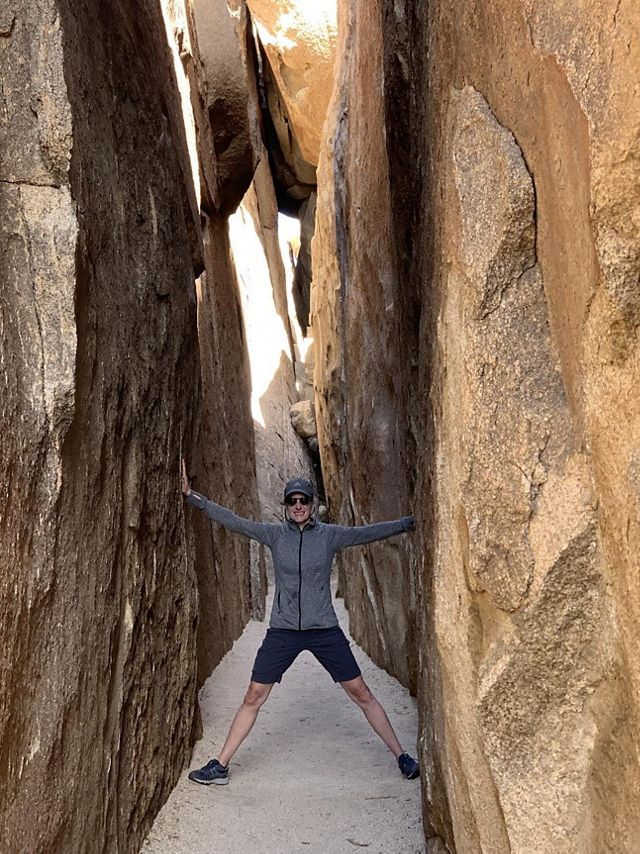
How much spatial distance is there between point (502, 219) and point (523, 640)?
1350mm

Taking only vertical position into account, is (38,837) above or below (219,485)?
below

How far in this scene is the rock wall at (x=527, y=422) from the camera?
2.12 metres

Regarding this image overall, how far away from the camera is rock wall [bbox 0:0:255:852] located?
10.1ft

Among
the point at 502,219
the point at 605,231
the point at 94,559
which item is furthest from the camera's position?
the point at 94,559

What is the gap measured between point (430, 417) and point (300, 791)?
7.99 feet

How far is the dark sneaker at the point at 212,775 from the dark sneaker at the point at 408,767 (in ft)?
3.29

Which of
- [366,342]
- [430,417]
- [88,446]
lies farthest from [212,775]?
[366,342]

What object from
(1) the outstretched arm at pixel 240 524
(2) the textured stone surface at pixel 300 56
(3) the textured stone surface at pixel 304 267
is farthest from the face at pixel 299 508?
(3) the textured stone surface at pixel 304 267

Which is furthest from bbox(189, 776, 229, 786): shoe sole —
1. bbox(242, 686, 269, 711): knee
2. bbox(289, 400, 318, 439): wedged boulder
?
bbox(289, 400, 318, 439): wedged boulder

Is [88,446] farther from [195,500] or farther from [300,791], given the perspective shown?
[300,791]

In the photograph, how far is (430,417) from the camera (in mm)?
3746

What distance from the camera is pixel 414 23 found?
416 cm

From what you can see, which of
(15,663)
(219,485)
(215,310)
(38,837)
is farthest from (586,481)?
(215,310)

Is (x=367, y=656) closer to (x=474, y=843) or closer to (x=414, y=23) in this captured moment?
(x=474, y=843)
